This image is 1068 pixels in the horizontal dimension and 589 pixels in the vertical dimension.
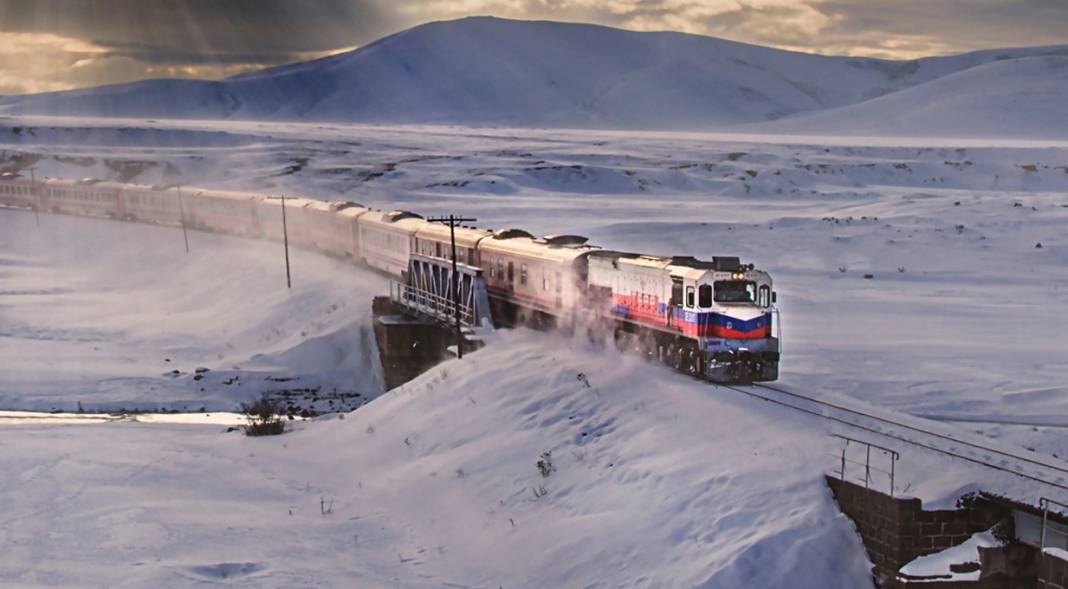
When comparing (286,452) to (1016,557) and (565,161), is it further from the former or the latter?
(565,161)

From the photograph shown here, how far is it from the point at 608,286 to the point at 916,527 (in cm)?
1682

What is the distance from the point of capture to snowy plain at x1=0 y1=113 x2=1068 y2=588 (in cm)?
2089

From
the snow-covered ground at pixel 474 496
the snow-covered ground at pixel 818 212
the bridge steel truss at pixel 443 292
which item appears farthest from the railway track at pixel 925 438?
the bridge steel truss at pixel 443 292

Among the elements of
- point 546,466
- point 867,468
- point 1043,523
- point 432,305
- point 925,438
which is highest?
point 867,468

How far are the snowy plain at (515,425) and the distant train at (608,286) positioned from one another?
119 cm

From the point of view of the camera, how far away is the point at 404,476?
92.3 ft

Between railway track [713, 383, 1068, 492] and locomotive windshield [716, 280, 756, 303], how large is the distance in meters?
2.58

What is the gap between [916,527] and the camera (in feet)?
58.0

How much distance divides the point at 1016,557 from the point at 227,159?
133 metres

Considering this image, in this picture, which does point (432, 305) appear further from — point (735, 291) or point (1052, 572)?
point (1052, 572)

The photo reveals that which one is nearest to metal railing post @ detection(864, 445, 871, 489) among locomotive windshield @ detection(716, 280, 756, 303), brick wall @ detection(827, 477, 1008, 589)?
brick wall @ detection(827, 477, 1008, 589)

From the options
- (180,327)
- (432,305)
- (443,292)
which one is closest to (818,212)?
(443,292)

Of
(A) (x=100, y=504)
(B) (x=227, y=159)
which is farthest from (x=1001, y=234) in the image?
(B) (x=227, y=159)

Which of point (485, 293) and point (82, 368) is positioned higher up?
point (485, 293)
